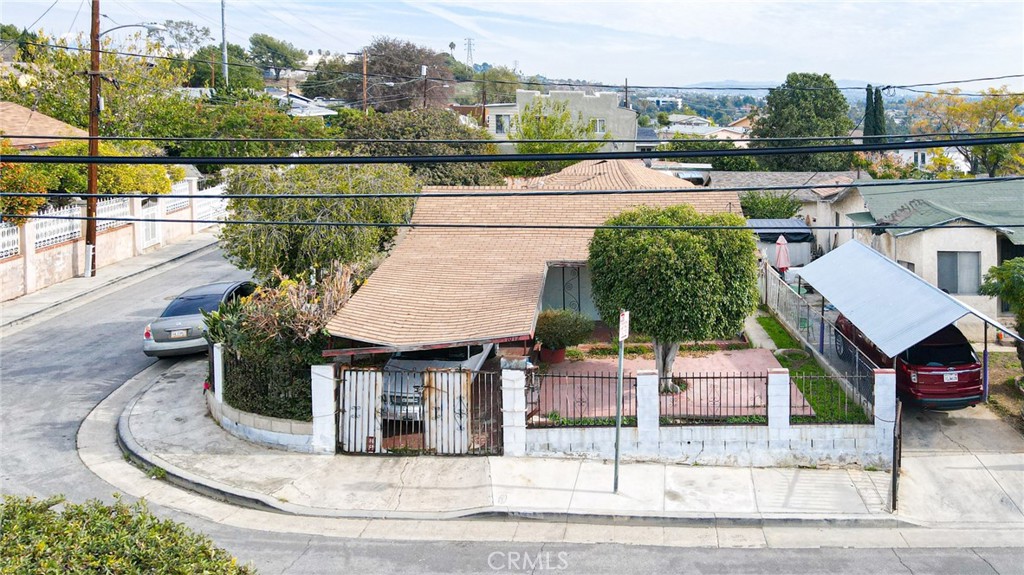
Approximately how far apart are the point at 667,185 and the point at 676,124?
3675 inches

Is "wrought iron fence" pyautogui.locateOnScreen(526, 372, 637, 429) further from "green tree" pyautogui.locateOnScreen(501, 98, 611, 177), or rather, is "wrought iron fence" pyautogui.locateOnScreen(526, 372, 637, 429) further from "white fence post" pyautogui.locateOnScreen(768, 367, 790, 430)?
"green tree" pyautogui.locateOnScreen(501, 98, 611, 177)

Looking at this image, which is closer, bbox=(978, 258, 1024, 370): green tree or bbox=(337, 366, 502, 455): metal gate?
bbox=(337, 366, 502, 455): metal gate

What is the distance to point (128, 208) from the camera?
31500mm

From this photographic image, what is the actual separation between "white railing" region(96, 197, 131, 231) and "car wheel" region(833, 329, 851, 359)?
2170 cm

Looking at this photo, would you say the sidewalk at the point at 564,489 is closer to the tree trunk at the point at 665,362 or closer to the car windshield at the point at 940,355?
the car windshield at the point at 940,355

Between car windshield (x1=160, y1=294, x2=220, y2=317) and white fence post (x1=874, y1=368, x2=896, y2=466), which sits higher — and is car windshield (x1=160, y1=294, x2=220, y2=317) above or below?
above

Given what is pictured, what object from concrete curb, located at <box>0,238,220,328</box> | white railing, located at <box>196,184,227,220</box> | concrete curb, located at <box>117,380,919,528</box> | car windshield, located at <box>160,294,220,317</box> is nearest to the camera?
concrete curb, located at <box>117,380,919,528</box>

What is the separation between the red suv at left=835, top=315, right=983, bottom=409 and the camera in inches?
580

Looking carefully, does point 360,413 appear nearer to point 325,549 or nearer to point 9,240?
point 325,549

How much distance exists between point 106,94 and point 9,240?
73.2 feet

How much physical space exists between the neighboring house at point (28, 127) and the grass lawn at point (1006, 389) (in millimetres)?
30514

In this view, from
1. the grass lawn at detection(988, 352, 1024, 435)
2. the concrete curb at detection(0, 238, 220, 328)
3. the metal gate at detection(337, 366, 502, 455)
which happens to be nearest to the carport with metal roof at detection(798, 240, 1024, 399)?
the grass lawn at detection(988, 352, 1024, 435)

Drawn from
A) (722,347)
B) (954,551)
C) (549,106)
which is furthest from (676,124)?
(954,551)

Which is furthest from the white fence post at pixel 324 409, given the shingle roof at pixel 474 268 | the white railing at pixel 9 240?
the white railing at pixel 9 240
